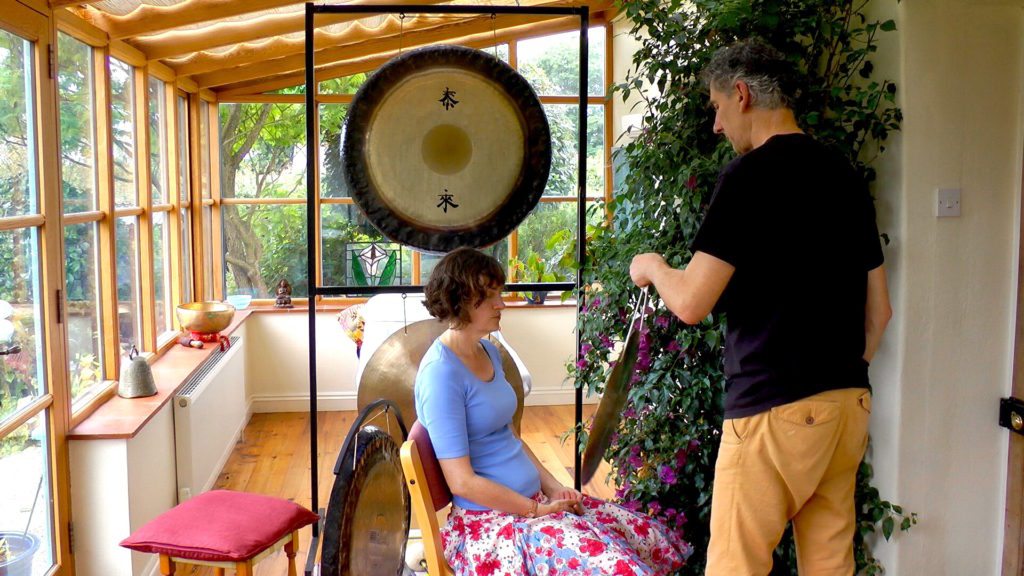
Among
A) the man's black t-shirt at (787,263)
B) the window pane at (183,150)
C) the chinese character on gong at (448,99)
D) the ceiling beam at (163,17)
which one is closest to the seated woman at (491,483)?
the man's black t-shirt at (787,263)

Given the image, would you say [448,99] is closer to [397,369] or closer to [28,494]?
[397,369]

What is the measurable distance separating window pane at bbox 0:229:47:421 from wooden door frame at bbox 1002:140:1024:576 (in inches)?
98.7

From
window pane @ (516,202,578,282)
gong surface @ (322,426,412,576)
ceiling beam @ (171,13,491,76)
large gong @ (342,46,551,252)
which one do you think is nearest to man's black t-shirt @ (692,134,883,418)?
gong surface @ (322,426,412,576)

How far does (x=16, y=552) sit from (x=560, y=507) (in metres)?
1.40

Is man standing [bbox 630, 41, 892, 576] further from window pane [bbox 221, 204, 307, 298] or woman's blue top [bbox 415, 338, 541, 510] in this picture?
window pane [bbox 221, 204, 307, 298]

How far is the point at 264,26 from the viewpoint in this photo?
3859 mm

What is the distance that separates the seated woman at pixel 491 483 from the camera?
186 centimetres

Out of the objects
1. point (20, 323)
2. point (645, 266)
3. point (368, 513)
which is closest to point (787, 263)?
point (645, 266)

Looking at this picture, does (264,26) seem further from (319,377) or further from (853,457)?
(853,457)

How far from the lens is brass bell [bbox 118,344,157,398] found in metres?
3.16

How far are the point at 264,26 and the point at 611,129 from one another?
2840mm

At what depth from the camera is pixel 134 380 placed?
10.4 ft

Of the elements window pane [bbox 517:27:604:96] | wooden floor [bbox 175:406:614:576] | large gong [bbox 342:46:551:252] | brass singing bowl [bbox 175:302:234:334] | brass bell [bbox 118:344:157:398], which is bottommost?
wooden floor [bbox 175:406:614:576]

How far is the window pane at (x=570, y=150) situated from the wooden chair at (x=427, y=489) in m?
4.21
